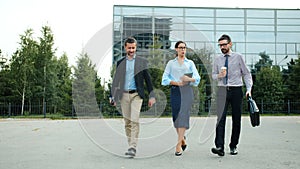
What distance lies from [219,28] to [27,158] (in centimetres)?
2783

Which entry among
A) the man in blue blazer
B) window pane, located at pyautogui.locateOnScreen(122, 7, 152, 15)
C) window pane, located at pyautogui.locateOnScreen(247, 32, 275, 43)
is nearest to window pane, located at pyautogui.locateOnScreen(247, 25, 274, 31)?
window pane, located at pyautogui.locateOnScreen(247, 32, 275, 43)

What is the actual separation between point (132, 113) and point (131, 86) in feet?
1.29

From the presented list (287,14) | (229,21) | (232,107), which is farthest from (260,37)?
(232,107)

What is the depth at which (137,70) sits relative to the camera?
207 inches

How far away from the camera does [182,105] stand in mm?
5363

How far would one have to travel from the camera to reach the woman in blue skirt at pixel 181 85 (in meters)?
5.32

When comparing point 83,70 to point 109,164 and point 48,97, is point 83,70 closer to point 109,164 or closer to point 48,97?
point 48,97

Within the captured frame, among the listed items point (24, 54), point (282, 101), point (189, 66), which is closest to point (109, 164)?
point (189, 66)

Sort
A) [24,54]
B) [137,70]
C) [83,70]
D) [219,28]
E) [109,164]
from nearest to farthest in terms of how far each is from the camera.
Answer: [109,164] < [137,70] < [83,70] < [24,54] < [219,28]

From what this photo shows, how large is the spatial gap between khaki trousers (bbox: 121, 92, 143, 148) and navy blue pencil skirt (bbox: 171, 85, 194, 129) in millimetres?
555

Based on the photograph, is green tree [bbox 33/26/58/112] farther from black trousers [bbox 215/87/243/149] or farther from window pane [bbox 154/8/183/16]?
black trousers [bbox 215/87/243/149]

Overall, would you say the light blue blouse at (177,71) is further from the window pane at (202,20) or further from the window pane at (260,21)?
the window pane at (260,21)

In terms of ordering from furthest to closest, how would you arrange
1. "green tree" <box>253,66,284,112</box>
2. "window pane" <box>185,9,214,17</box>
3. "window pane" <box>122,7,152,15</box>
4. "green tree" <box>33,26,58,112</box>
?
"window pane" <box>185,9,214,17</box> < "window pane" <box>122,7,152,15</box> < "green tree" <box>253,66,284,112</box> < "green tree" <box>33,26,58,112</box>

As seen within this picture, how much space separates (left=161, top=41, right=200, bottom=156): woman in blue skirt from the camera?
17.4 ft
